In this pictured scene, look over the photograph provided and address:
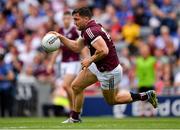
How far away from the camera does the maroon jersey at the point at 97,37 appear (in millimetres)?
13812

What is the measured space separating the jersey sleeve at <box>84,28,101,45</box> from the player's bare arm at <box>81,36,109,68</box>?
54 mm

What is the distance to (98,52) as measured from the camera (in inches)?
536

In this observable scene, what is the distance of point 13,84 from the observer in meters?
22.0

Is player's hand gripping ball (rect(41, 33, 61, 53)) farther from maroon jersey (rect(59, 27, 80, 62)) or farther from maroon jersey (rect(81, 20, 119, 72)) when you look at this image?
maroon jersey (rect(59, 27, 80, 62))

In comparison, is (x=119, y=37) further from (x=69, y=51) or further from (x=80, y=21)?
(x=80, y=21)

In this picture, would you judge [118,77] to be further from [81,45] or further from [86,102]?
[86,102]

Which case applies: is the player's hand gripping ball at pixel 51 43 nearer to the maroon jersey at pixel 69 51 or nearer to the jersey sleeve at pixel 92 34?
the jersey sleeve at pixel 92 34

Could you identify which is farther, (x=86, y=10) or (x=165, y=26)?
(x=165, y=26)

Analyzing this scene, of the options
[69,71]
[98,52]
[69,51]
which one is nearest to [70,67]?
[69,71]

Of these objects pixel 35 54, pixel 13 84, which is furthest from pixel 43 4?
pixel 13 84

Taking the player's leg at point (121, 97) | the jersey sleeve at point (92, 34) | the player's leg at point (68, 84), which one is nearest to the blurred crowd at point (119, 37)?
the player's leg at point (68, 84)

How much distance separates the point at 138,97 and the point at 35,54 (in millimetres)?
Result: 9744

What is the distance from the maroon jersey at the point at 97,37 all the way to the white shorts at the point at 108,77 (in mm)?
81

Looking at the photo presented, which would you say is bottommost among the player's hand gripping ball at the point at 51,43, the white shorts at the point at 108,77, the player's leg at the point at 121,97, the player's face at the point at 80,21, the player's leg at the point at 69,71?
the player's leg at the point at 121,97
